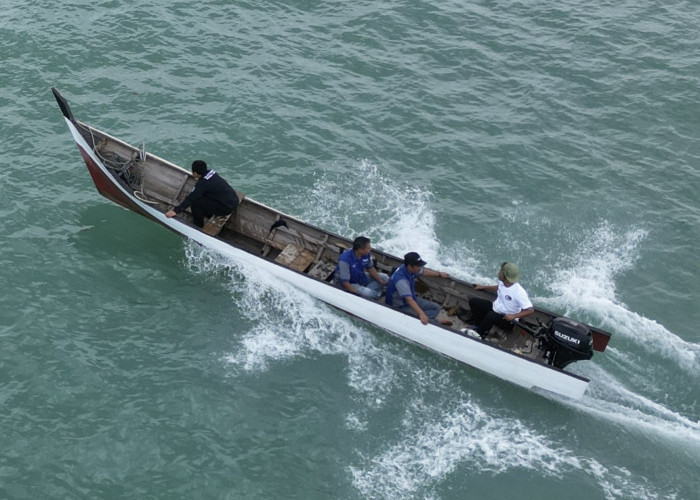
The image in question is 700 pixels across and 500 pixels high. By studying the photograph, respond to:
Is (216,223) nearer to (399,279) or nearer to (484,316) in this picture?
(399,279)

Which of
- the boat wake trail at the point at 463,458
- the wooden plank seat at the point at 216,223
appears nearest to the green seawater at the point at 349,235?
the boat wake trail at the point at 463,458

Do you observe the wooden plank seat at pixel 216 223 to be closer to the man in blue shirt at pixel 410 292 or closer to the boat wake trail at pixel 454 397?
the boat wake trail at pixel 454 397

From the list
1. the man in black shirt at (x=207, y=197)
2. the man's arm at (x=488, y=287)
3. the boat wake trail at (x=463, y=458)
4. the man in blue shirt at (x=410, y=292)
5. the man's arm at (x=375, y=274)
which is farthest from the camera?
the man in black shirt at (x=207, y=197)

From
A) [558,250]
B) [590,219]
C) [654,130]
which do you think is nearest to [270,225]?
[558,250]

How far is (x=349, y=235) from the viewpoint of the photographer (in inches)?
709

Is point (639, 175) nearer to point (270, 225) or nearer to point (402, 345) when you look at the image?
point (402, 345)

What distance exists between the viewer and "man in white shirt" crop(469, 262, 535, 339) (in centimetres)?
1379

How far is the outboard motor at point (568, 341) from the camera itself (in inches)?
527

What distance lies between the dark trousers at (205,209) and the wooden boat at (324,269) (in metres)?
0.27

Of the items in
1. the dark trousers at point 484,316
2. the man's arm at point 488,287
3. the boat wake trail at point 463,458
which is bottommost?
the boat wake trail at point 463,458

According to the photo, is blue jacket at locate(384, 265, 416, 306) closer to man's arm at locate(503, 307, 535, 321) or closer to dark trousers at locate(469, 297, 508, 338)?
dark trousers at locate(469, 297, 508, 338)

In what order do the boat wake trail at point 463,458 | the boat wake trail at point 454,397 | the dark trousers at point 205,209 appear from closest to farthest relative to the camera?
the boat wake trail at point 463,458, the boat wake trail at point 454,397, the dark trousers at point 205,209

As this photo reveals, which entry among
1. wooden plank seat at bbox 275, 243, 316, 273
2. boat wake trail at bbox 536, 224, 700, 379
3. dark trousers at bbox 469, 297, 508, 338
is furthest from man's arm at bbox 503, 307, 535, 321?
wooden plank seat at bbox 275, 243, 316, 273

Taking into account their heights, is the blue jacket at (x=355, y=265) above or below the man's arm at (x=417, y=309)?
above
